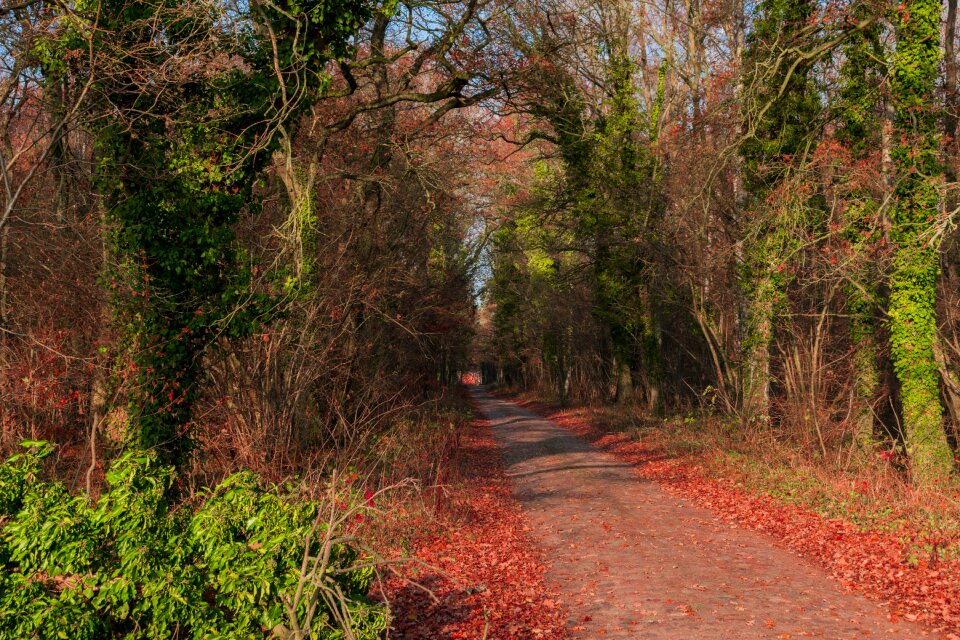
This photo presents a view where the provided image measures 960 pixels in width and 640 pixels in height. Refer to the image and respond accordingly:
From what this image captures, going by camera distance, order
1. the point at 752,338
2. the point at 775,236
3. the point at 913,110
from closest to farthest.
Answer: the point at 913,110
the point at 775,236
the point at 752,338

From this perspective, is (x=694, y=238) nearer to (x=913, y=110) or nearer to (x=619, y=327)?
(x=913, y=110)

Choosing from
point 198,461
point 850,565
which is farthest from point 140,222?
point 850,565

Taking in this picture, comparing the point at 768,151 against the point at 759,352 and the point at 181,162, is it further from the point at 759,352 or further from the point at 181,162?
the point at 181,162

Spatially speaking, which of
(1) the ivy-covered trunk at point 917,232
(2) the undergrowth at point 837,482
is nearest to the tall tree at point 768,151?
(2) the undergrowth at point 837,482

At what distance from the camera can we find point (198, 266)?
10.6 meters

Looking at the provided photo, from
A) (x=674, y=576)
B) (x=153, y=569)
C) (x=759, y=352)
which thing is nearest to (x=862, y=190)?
(x=759, y=352)

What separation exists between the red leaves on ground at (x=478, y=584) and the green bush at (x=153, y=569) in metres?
0.87

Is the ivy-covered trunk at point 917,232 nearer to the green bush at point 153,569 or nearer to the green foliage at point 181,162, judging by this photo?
the green foliage at point 181,162

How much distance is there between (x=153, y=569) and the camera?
4.76 m

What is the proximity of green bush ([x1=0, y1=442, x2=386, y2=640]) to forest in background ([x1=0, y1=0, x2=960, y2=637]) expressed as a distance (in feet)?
0.09

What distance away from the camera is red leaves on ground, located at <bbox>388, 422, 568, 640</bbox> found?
23.4 feet

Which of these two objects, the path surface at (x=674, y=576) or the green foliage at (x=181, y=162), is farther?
the green foliage at (x=181, y=162)

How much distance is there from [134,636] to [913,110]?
528 inches

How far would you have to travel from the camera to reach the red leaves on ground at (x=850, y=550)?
7273 millimetres
